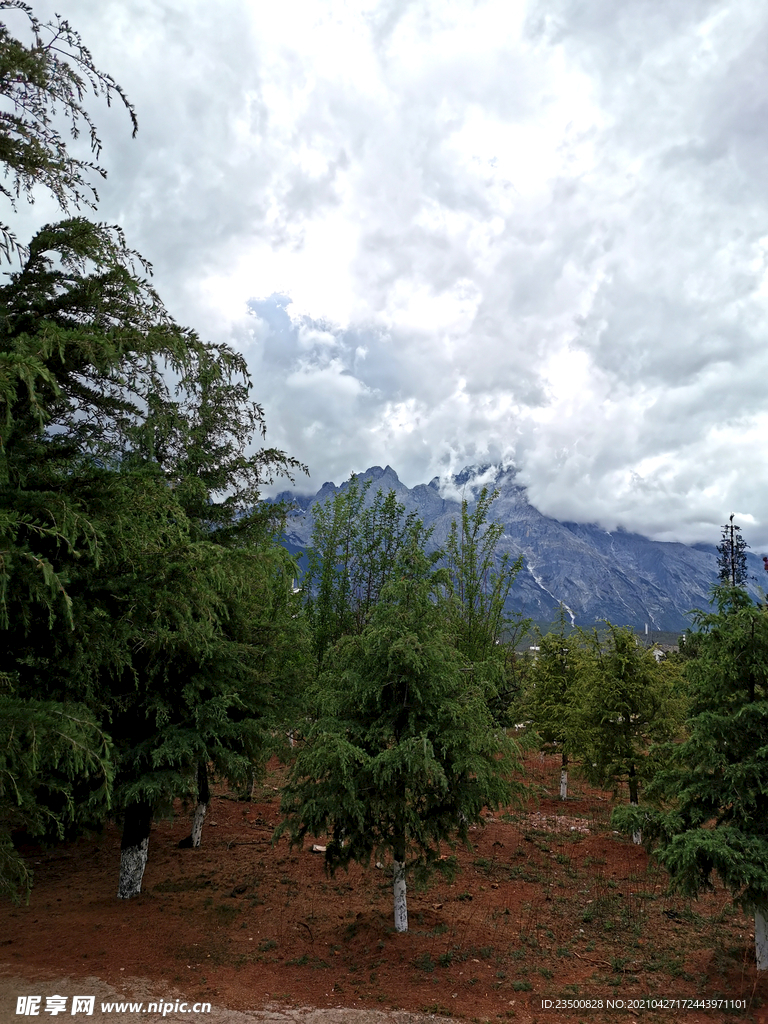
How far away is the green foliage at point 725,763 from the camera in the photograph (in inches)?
284

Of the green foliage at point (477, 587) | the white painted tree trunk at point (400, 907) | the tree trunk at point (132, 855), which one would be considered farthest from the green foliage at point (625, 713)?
the tree trunk at point (132, 855)

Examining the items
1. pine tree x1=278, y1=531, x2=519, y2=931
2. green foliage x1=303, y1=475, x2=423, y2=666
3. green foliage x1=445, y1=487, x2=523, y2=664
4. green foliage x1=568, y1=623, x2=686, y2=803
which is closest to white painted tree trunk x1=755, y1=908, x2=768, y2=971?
pine tree x1=278, y1=531, x2=519, y2=931

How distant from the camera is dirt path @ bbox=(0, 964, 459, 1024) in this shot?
6.97m

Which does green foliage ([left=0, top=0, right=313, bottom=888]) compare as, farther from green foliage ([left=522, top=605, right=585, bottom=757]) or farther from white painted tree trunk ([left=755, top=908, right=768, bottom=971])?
green foliage ([left=522, top=605, right=585, bottom=757])

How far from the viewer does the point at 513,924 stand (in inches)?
400

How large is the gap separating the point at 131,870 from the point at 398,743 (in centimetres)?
710

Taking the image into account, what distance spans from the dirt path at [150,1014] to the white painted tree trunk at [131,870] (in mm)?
Answer: 3222

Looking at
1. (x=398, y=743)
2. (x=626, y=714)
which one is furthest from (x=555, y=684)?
(x=398, y=743)

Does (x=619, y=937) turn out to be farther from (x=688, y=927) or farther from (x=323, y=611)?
(x=323, y=611)

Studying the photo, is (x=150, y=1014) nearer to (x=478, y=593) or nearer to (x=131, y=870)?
(x=131, y=870)

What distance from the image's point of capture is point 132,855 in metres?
11.1

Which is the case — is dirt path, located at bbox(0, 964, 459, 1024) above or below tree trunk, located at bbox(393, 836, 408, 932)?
below

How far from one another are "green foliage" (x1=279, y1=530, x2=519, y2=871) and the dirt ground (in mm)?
1639

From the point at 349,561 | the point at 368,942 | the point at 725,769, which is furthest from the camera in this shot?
the point at 349,561
